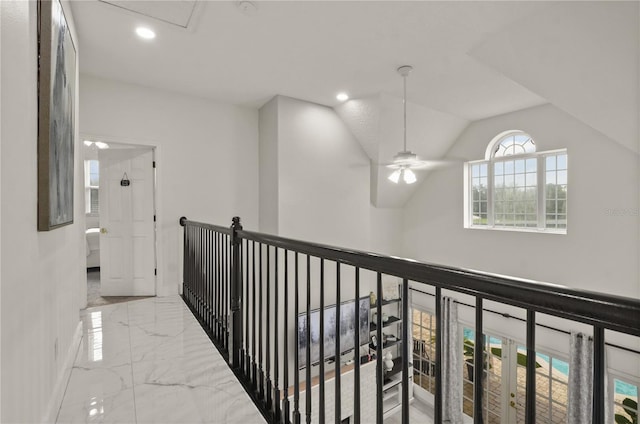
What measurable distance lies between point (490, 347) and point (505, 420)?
111 centimetres

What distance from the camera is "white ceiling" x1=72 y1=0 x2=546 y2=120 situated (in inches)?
104

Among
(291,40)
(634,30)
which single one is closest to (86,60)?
(291,40)

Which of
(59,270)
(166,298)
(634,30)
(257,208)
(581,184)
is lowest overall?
(166,298)

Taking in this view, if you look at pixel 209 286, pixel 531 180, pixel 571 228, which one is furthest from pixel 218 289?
pixel 531 180

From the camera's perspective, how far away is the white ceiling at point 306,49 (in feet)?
8.63

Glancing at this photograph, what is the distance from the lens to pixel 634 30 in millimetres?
2400

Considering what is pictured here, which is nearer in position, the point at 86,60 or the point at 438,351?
the point at 438,351

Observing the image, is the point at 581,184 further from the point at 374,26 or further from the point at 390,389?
the point at 390,389

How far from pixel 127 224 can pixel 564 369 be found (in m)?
6.35

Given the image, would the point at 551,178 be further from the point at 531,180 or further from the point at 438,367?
the point at 438,367

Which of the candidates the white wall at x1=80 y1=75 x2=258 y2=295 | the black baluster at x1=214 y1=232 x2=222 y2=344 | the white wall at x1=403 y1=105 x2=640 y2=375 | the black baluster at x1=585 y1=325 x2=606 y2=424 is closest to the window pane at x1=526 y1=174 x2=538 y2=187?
the white wall at x1=403 y1=105 x2=640 y2=375

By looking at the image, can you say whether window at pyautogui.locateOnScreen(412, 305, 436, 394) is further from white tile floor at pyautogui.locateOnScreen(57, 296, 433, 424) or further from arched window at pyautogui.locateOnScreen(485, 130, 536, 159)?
white tile floor at pyautogui.locateOnScreen(57, 296, 433, 424)

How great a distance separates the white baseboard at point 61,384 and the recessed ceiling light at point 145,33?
2.60 metres

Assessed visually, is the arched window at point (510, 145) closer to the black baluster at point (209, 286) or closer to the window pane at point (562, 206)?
the window pane at point (562, 206)
